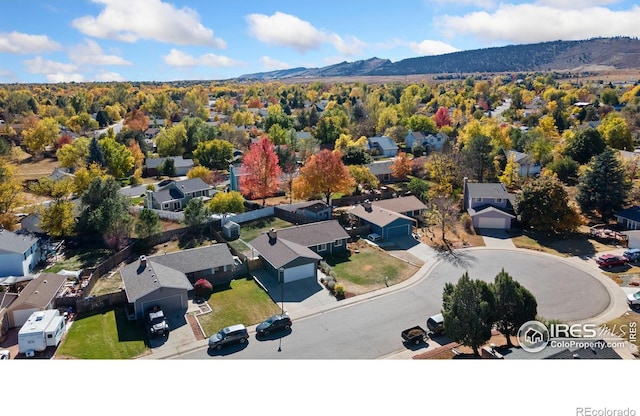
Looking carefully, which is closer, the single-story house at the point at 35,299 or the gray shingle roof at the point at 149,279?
the single-story house at the point at 35,299

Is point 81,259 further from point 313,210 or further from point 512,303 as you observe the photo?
point 512,303

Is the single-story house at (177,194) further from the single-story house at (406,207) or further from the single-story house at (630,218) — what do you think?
the single-story house at (630,218)

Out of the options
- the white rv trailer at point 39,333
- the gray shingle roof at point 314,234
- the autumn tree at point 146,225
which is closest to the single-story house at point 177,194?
the autumn tree at point 146,225

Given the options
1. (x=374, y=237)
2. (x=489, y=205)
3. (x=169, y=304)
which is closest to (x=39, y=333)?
(x=169, y=304)

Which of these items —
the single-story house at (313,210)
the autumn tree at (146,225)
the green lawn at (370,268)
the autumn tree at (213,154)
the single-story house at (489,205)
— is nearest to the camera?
the green lawn at (370,268)

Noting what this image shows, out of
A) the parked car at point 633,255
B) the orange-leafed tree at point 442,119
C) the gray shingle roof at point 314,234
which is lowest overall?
the parked car at point 633,255
